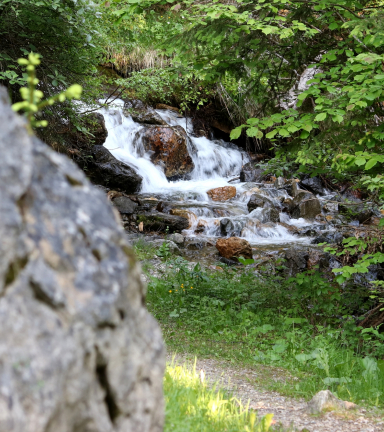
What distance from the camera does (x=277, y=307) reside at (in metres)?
6.38

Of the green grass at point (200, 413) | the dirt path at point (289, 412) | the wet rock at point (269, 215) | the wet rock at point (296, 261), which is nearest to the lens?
the green grass at point (200, 413)

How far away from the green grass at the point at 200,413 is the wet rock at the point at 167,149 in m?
14.3

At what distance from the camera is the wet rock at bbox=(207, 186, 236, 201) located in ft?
50.6

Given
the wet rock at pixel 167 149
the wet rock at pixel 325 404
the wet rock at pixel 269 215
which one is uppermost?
the wet rock at pixel 167 149

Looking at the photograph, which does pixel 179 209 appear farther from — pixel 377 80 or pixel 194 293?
pixel 377 80

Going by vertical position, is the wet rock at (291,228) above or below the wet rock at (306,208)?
below

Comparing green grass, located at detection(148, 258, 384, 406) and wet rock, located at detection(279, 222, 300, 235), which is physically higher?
wet rock, located at detection(279, 222, 300, 235)

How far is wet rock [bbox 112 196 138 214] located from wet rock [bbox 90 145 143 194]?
1.65 m

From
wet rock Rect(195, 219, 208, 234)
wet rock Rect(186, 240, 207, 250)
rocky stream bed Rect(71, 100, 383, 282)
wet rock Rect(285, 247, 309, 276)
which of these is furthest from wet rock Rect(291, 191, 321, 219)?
wet rock Rect(285, 247, 309, 276)

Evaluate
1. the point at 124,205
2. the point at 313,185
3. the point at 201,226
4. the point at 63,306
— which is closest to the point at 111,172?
the point at 124,205

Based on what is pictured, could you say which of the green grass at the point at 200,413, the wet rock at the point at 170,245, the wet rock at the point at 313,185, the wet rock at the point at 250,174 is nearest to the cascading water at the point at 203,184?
the wet rock at the point at 250,174

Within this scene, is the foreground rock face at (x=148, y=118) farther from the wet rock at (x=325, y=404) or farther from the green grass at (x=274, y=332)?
the wet rock at (x=325, y=404)

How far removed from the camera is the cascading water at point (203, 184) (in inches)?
502

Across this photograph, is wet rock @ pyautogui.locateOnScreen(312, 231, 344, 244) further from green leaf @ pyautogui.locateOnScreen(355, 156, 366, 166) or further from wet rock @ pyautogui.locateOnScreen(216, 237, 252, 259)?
green leaf @ pyautogui.locateOnScreen(355, 156, 366, 166)
